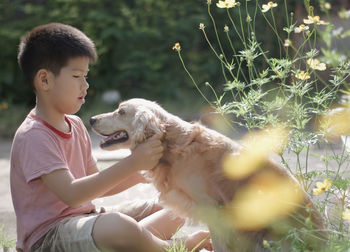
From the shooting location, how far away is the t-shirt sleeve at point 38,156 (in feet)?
7.37

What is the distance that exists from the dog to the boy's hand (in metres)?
0.04

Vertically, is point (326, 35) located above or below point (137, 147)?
above

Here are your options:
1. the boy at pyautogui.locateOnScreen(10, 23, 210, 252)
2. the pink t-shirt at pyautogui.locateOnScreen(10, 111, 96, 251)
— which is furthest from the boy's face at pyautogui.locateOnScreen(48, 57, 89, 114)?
the pink t-shirt at pyautogui.locateOnScreen(10, 111, 96, 251)

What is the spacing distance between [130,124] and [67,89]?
37 cm

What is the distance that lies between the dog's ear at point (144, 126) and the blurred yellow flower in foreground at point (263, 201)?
0.50 meters

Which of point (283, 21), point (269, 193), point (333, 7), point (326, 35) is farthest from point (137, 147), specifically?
point (333, 7)

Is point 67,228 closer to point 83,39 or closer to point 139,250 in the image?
point 139,250

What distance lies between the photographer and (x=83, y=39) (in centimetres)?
256

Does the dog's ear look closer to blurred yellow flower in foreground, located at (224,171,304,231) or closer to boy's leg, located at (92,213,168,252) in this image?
boy's leg, located at (92,213,168,252)

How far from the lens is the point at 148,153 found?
7.45 feet

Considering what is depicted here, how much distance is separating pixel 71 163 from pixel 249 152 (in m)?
0.95

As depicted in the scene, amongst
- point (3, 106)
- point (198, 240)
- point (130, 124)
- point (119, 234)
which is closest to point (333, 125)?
point (198, 240)

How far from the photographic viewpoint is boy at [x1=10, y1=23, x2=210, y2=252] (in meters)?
2.25

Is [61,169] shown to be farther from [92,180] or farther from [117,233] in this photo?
[117,233]
